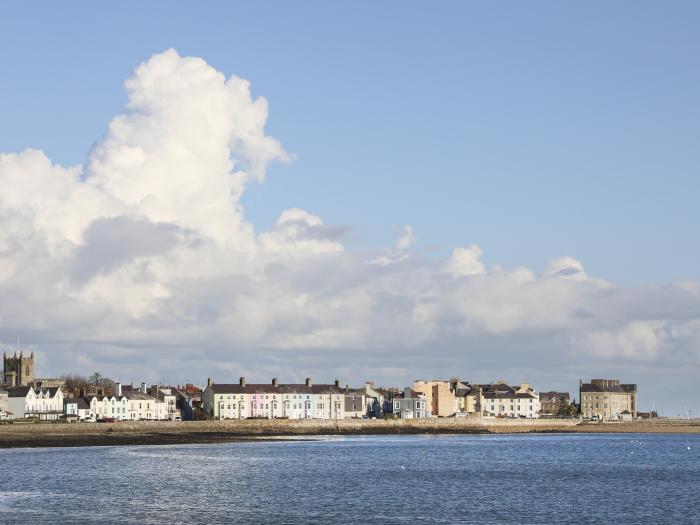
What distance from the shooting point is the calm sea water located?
61656mm

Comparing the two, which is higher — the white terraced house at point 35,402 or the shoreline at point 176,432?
the white terraced house at point 35,402

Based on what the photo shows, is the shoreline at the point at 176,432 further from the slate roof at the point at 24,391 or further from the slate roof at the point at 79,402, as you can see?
the slate roof at the point at 24,391

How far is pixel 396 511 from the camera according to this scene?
63812 mm

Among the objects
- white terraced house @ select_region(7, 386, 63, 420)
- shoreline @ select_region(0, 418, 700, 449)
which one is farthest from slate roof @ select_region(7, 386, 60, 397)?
shoreline @ select_region(0, 418, 700, 449)

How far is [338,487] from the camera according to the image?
257 feet

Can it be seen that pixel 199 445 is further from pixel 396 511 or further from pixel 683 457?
pixel 396 511

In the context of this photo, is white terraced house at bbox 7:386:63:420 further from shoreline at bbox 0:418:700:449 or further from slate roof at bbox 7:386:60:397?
shoreline at bbox 0:418:700:449

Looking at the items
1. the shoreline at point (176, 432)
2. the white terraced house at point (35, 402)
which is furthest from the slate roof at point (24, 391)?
the shoreline at point (176, 432)

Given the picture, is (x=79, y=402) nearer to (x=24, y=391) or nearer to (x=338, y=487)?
(x=24, y=391)

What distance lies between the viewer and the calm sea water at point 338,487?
202 ft

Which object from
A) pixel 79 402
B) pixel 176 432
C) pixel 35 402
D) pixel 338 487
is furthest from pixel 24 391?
pixel 338 487

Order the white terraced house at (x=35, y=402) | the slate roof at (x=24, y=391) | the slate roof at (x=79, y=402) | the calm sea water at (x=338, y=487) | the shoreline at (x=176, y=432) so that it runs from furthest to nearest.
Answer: the slate roof at (x=79, y=402) → the slate roof at (x=24, y=391) → the white terraced house at (x=35, y=402) → the shoreline at (x=176, y=432) → the calm sea water at (x=338, y=487)

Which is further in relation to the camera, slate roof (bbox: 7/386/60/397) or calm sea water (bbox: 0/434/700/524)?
slate roof (bbox: 7/386/60/397)

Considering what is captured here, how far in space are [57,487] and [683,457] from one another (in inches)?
3138
